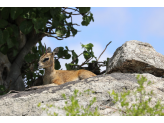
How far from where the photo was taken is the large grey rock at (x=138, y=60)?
5.13 m

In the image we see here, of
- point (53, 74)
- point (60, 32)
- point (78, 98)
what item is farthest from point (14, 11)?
point (78, 98)

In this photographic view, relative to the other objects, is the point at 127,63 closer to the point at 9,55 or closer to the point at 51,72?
the point at 51,72

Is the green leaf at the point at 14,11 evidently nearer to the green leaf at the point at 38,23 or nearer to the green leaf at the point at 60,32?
the green leaf at the point at 38,23

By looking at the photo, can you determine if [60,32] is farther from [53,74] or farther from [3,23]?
[3,23]

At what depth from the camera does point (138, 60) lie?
5.07 m

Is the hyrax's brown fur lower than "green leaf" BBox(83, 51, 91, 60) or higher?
lower

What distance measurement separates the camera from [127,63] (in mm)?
5168

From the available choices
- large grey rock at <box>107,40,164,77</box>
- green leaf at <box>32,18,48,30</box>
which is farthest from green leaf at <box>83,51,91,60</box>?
green leaf at <box>32,18,48,30</box>

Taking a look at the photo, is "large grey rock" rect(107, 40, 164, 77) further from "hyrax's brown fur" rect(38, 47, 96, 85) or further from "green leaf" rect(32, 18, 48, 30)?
"green leaf" rect(32, 18, 48, 30)

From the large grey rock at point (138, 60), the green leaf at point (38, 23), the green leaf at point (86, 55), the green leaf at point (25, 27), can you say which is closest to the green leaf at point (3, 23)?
the green leaf at point (25, 27)

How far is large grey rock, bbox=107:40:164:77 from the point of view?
513 cm

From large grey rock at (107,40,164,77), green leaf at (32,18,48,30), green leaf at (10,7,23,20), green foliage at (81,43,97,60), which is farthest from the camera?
green foliage at (81,43,97,60)

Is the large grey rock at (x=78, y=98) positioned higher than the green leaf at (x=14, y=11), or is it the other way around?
the green leaf at (x=14, y=11)
